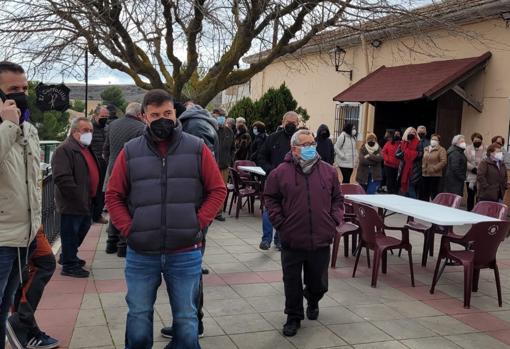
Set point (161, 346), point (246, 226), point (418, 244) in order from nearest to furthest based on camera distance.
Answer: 1. point (161, 346)
2. point (418, 244)
3. point (246, 226)

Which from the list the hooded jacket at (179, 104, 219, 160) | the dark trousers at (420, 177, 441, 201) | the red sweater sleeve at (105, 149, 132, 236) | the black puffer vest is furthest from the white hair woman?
the red sweater sleeve at (105, 149, 132, 236)

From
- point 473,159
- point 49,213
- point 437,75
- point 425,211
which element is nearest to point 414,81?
point 437,75

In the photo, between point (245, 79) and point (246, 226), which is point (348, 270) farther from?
point (245, 79)

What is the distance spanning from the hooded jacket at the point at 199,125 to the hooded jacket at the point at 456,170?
268 inches

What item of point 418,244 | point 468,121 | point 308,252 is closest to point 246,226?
point 418,244

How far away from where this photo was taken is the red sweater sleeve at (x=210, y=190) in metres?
3.19

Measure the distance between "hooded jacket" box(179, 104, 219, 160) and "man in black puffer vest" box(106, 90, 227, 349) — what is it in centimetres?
103

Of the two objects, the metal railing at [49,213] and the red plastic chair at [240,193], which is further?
the red plastic chair at [240,193]

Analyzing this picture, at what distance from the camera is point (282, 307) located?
5043 millimetres

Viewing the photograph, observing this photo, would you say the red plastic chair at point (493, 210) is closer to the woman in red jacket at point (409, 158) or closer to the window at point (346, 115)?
the woman in red jacket at point (409, 158)

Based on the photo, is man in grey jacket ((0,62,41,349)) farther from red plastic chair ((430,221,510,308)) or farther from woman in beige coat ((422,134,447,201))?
woman in beige coat ((422,134,447,201))

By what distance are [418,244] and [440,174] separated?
284 centimetres

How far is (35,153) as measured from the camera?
3.27 meters

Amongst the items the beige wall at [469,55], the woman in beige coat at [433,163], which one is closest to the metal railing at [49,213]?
the woman in beige coat at [433,163]
